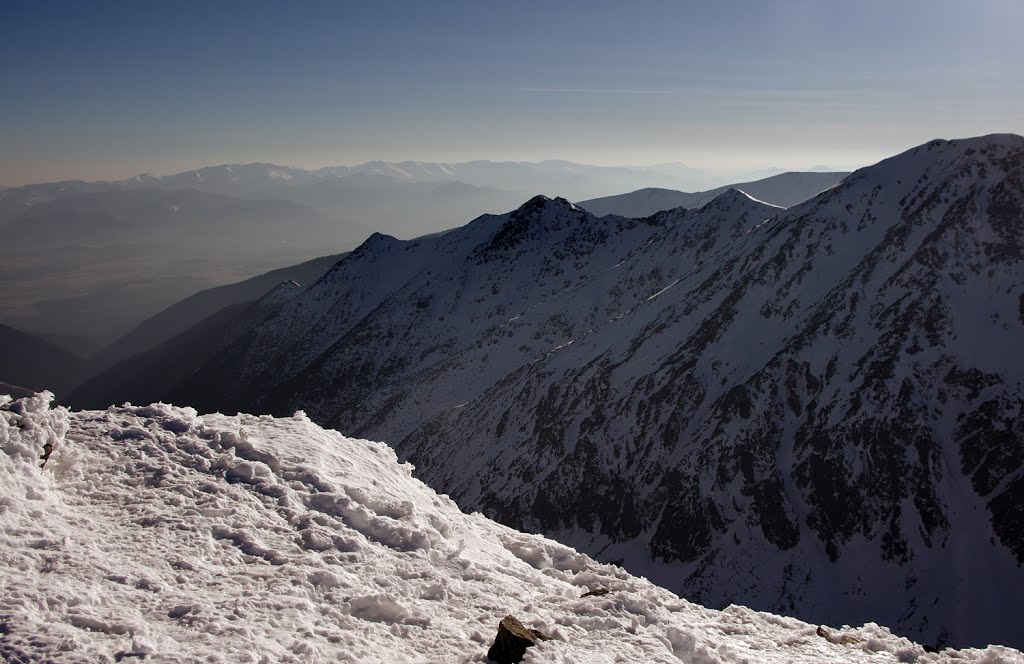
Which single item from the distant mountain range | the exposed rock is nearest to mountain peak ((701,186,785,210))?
the distant mountain range

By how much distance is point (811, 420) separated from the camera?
65.5 m

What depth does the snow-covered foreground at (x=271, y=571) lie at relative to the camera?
11148 millimetres

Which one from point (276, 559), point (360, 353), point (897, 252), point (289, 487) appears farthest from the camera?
point (360, 353)

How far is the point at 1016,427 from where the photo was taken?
56.2 m

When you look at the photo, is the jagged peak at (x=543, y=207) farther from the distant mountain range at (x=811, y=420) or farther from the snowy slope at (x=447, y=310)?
the distant mountain range at (x=811, y=420)

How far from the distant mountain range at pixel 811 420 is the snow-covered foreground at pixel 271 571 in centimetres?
4764

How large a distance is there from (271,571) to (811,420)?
64182 millimetres

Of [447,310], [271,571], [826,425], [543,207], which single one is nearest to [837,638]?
[271,571]

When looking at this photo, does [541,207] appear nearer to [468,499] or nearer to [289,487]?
[468,499]

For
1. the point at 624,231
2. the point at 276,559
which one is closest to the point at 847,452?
the point at 276,559

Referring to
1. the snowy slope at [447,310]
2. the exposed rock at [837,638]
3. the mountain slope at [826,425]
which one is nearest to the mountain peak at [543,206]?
the snowy slope at [447,310]

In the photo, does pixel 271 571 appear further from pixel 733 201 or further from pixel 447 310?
pixel 447 310

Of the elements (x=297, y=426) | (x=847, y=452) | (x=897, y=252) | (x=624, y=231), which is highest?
(x=624, y=231)

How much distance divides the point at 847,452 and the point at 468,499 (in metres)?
45.0
